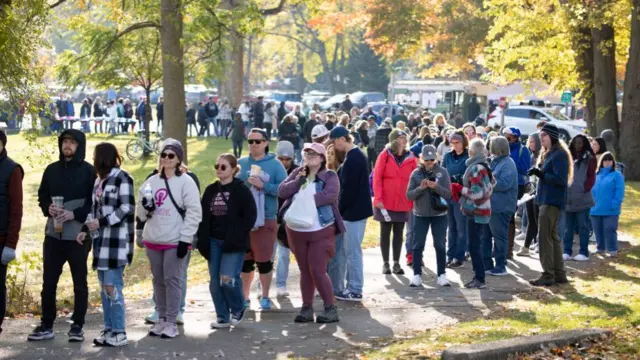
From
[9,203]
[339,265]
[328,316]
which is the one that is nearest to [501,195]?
[339,265]

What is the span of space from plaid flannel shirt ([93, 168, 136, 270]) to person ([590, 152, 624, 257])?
855 cm

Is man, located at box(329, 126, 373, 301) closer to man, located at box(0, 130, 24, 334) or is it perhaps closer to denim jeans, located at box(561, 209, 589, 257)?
man, located at box(0, 130, 24, 334)

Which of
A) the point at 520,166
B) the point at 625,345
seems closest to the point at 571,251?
the point at 520,166

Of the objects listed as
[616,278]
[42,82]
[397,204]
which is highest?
[42,82]

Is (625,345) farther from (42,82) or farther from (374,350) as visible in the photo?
(42,82)

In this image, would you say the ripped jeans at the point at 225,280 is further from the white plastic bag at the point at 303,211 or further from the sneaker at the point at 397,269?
the sneaker at the point at 397,269

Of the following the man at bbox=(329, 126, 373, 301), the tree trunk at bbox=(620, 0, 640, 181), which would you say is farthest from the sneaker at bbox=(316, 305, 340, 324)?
the tree trunk at bbox=(620, 0, 640, 181)

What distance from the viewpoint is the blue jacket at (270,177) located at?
10.9 meters

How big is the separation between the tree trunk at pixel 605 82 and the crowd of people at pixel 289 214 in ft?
48.1

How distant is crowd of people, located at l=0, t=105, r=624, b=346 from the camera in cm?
914

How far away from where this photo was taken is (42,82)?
42.9ft

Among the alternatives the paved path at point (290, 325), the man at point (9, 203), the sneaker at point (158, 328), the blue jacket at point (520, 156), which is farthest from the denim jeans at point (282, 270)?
the blue jacket at point (520, 156)

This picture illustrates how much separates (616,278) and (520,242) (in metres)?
3.45

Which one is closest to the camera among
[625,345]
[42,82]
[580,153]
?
[625,345]
